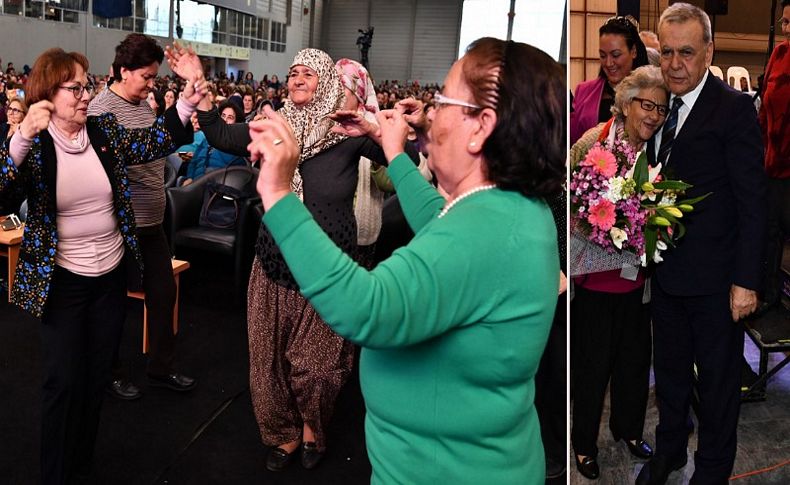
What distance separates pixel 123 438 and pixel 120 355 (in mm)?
862

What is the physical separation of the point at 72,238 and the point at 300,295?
0.70m

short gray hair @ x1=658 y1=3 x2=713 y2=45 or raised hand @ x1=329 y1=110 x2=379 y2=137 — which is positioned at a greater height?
short gray hair @ x1=658 y1=3 x2=713 y2=45

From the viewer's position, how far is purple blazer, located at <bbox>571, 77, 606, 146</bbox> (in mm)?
1568

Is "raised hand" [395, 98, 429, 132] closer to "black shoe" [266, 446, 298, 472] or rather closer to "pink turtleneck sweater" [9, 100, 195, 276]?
"pink turtleneck sweater" [9, 100, 195, 276]

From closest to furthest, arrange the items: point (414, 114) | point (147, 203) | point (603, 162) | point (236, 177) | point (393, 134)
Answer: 1. point (393, 134)
2. point (414, 114)
3. point (603, 162)
4. point (147, 203)
5. point (236, 177)

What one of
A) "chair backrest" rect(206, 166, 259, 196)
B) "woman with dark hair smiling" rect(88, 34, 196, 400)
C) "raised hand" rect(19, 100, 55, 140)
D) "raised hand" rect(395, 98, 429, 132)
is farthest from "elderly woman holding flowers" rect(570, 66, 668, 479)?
"chair backrest" rect(206, 166, 259, 196)

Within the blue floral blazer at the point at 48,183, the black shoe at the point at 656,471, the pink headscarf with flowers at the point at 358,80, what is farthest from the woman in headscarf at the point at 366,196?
the black shoe at the point at 656,471

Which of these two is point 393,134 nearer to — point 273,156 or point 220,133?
point 273,156

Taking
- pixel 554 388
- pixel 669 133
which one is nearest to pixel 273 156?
pixel 554 388

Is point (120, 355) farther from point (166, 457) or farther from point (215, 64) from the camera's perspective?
point (215, 64)

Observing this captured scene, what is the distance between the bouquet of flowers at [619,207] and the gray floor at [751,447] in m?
0.61

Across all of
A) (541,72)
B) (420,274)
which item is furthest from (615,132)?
(420,274)

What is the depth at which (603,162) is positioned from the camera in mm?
1554

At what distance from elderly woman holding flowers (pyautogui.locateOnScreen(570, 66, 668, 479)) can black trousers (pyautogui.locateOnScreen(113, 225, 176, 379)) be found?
5.61ft
